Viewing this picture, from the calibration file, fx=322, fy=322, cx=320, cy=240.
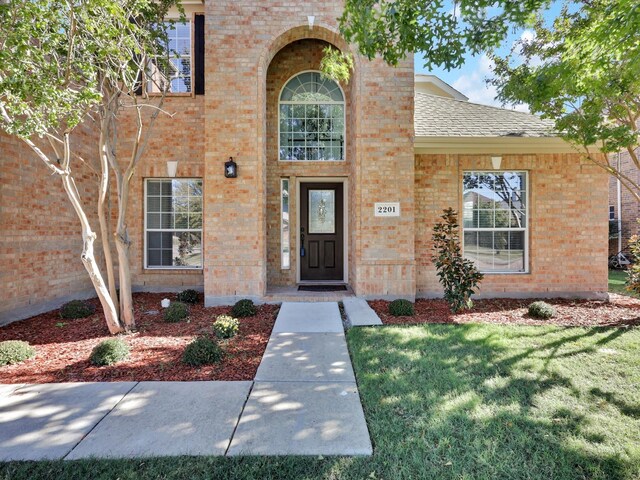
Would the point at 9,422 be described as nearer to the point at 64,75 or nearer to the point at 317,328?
the point at 317,328

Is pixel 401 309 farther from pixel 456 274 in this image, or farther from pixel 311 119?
pixel 311 119

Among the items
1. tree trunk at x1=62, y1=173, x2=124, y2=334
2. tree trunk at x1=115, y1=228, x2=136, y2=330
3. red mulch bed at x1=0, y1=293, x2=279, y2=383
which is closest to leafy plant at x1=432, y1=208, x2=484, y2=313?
red mulch bed at x1=0, y1=293, x2=279, y2=383

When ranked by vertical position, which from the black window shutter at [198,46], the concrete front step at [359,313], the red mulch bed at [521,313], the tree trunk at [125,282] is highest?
the black window shutter at [198,46]

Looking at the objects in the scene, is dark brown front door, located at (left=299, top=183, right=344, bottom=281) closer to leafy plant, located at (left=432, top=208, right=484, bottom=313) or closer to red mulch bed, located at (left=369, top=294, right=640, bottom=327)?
red mulch bed, located at (left=369, top=294, right=640, bottom=327)

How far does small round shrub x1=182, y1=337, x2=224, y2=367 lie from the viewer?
3.71 meters

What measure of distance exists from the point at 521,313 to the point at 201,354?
5.63m

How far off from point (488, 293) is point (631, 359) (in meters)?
3.39

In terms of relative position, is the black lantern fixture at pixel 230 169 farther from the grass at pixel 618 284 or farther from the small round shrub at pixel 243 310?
the grass at pixel 618 284

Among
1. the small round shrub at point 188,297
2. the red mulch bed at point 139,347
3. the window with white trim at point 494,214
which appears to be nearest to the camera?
the red mulch bed at point 139,347

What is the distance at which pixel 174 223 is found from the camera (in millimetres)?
7766

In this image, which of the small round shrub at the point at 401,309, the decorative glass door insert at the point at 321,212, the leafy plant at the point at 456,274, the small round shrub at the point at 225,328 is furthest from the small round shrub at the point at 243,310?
the leafy plant at the point at 456,274

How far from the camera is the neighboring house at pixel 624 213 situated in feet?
43.3

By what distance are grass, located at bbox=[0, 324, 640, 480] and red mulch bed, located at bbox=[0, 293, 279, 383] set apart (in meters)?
1.32

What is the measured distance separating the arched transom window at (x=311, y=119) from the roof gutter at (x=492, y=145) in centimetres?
195
